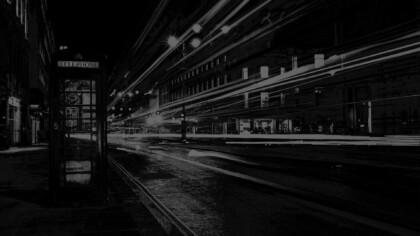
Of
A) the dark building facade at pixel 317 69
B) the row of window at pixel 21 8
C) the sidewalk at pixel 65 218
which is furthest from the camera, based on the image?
the dark building facade at pixel 317 69

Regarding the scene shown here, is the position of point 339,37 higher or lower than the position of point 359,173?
higher

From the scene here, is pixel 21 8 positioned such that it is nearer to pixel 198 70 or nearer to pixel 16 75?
pixel 16 75

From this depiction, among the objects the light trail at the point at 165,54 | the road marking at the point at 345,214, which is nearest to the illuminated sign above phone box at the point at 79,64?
the road marking at the point at 345,214

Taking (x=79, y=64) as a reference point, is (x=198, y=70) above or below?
above

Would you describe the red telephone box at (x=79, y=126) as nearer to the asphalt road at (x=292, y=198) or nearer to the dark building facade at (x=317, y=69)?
the asphalt road at (x=292, y=198)

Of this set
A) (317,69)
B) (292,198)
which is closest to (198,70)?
(317,69)

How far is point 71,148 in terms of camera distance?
8148 mm

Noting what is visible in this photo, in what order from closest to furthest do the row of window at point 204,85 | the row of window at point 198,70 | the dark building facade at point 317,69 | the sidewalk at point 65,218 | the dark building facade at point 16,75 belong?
the sidewalk at point 65,218
the dark building facade at point 16,75
the dark building facade at point 317,69
the row of window at point 204,85
the row of window at point 198,70

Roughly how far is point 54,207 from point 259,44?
56.0m

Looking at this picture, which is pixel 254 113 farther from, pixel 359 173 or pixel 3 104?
pixel 359 173

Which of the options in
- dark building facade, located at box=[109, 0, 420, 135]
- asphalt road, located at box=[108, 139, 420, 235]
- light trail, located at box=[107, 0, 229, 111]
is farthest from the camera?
light trail, located at box=[107, 0, 229, 111]

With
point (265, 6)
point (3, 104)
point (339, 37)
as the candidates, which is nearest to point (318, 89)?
point (339, 37)

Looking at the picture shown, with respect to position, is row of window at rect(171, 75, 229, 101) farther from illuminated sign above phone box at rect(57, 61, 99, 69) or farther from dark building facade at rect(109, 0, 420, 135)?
illuminated sign above phone box at rect(57, 61, 99, 69)

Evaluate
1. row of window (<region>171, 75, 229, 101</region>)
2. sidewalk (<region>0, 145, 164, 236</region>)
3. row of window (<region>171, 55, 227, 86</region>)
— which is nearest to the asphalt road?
sidewalk (<region>0, 145, 164, 236</region>)
